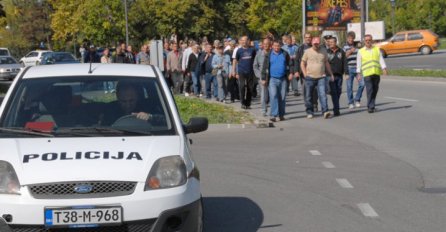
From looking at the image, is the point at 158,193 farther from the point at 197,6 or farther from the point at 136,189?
the point at 197,6

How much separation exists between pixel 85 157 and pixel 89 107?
1194mm

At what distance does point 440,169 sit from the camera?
10461 mm

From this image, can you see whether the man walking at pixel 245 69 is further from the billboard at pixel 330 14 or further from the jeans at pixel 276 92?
the billboard at pixel 330 14

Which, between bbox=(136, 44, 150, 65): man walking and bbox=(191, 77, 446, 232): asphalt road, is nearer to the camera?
bbox=(191, 77, 446, 232): asphalt road

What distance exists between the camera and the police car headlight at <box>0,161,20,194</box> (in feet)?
18.1

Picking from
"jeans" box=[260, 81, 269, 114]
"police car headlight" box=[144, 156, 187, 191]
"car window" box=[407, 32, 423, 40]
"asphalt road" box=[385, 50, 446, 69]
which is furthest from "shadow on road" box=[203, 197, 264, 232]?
"car window" box=[407, 32, 423, 40]

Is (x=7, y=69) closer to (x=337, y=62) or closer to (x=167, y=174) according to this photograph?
(x=337, y=62)

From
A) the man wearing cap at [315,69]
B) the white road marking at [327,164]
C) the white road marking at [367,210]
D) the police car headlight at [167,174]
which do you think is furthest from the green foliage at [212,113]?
the police car headlight at [167,174]

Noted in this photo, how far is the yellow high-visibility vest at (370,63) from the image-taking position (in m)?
18.0

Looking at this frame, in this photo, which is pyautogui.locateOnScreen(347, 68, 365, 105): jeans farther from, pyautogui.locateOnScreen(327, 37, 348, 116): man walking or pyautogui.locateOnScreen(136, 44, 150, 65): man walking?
pyautogui.locateOnScreen(136, 44, 150, 65): man walking

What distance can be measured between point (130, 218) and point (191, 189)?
A: 0.60 metres

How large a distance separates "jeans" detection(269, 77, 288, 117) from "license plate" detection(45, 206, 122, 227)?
11.5 metres

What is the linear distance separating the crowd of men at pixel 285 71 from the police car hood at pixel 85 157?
7.28 metres

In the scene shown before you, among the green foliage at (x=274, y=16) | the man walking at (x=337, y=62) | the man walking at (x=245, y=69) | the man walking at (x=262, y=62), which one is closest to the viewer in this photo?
the man walking at (x=262, y=62)
